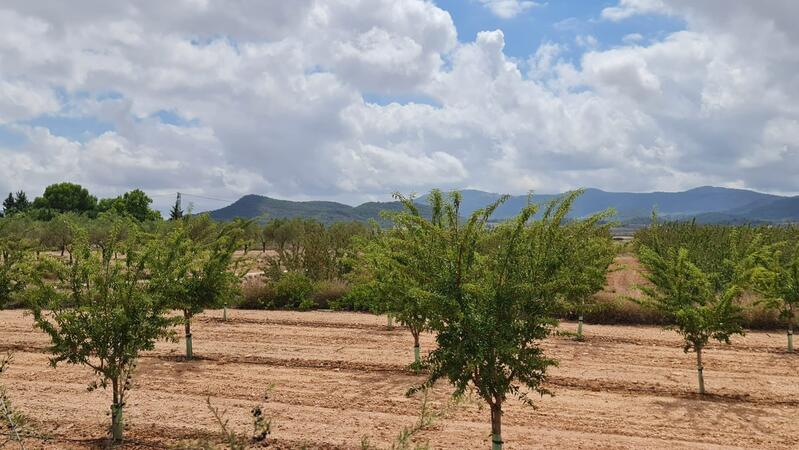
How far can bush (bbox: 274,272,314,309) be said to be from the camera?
29500mm

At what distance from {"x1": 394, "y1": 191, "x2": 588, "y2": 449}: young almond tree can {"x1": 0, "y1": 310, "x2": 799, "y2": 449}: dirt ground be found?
2.83 meters

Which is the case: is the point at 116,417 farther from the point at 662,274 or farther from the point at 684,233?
the point at 684,233

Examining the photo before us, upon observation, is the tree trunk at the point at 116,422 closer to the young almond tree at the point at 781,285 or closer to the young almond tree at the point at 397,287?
the young almond tree at the point at 397,287

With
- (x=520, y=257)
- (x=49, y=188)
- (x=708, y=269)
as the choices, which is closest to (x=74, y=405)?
(x=520, y=257)

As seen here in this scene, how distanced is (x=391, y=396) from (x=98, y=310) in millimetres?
6675

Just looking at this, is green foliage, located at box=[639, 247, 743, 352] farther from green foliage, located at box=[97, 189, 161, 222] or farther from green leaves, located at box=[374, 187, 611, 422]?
green foliage, located at box=[97, 189, 161, 222]

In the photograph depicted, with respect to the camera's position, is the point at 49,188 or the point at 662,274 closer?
the point at 662,274

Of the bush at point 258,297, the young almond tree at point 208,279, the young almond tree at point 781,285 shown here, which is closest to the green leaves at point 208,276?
the young almond tree at point 208,279

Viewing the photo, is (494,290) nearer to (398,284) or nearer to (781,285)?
(398,284)

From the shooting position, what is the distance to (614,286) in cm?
3159

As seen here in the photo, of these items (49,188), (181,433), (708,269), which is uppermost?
(49,188)

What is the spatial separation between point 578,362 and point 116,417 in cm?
1236

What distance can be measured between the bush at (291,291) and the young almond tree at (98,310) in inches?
715

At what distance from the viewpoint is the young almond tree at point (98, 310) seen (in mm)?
10719
